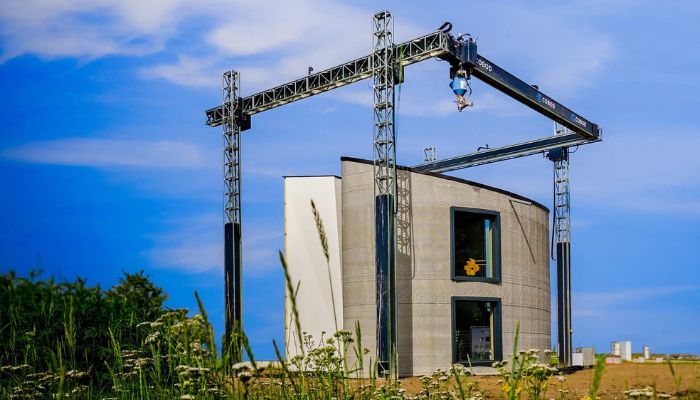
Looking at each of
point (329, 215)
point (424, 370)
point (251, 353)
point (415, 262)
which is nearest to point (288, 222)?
point (329, 215)

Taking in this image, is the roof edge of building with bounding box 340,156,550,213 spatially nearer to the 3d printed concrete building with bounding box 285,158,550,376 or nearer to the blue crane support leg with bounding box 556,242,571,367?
the 3d printed concrete building with bounding box 285,158,550,376

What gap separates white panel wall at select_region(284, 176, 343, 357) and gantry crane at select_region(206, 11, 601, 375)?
2.22 metres

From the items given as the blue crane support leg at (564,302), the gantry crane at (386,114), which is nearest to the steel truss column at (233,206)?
the gantry crane at (386,114)

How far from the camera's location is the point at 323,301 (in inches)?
904

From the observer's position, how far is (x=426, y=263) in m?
22.1

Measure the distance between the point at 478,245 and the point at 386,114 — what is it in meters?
6.55

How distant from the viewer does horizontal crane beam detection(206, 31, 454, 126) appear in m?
19.9

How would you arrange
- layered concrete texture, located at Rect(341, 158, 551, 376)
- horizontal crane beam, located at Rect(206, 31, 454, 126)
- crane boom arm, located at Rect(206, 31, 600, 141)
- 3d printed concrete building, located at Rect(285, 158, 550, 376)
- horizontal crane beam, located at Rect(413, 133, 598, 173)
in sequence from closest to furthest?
1. horizontal crane beam, located at Rect(206, 31, 454, 126)
2. crane boom arm, located at Rect(206, 31, 600, 141)
3. layered concrete texture, located at Rect(341, 158, 551, 376)
4. 3d printed concrete building, located at Rect(285, 158, 550, 376)
5. horizontal crane beam, located at Rect(413, 133, 598, 173)

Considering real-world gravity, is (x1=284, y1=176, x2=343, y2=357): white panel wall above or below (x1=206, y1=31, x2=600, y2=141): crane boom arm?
below

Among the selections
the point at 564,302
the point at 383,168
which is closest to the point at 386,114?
the point at 383,168

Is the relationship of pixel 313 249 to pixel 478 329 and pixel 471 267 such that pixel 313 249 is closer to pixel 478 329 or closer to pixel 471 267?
pixel 471 267

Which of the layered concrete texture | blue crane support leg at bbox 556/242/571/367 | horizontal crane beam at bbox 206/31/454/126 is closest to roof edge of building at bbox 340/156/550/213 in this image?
the layered concrete texture

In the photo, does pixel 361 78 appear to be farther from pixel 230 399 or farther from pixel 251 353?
pixel 251 353

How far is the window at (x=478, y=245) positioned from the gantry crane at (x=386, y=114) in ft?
10.8
